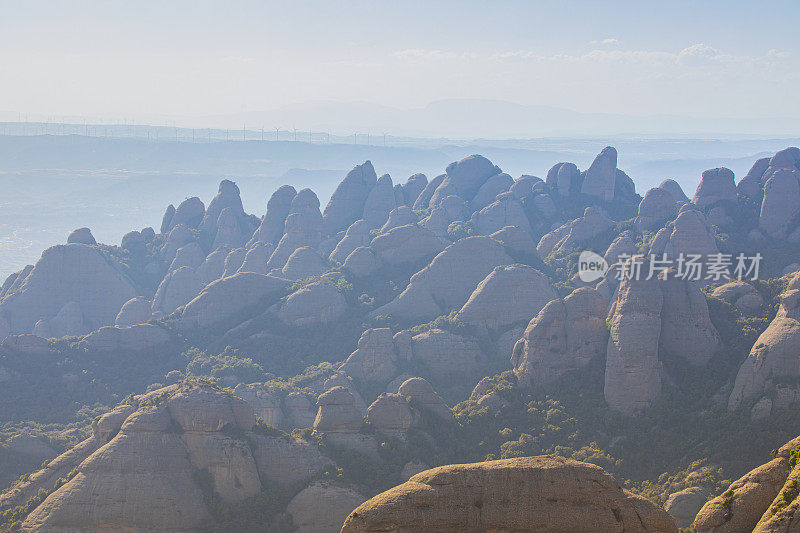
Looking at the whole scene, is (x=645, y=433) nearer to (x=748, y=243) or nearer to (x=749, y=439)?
(x=749, y=439)

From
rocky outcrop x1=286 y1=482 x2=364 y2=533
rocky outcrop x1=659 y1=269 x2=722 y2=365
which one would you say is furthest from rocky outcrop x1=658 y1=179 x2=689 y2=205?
rocky outcrop x1=286 y1=482 x2=364 y2=533

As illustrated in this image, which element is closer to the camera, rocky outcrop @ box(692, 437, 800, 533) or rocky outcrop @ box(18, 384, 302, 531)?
rocky outcrop @ box(692, 437, 800, 533)

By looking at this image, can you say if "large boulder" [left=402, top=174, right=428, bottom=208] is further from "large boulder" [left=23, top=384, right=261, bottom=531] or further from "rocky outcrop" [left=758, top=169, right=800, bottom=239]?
"large boulder" [left=23, top=384, right=261, bottom=531]

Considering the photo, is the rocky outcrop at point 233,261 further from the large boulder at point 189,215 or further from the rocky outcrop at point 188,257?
the large boulder at point 189,215

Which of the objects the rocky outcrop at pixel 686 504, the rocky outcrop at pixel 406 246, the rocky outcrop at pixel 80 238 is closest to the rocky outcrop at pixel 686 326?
the rocky outcrop at pixel 686 504

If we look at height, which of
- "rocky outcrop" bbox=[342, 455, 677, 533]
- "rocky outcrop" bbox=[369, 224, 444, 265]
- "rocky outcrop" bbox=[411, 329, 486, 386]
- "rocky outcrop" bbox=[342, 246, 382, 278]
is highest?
"rocky outcrop" bbox=[342, 455, 677, 533]

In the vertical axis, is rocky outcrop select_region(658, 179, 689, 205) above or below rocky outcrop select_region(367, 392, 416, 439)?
above
